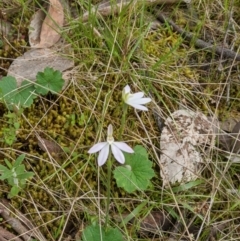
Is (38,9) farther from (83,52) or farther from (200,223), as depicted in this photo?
(200,223)

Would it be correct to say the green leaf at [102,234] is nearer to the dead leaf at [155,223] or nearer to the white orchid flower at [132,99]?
the dead leaf at [155,223]

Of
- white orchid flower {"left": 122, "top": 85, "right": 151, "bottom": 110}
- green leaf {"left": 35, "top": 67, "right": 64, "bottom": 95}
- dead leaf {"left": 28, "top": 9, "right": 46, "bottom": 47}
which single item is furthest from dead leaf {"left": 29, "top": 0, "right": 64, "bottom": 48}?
white orchid flower {"left": 122, "top": 85, "right": 151, "bottom": 110}

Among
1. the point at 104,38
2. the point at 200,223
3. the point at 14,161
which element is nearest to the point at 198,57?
the point at 104,38

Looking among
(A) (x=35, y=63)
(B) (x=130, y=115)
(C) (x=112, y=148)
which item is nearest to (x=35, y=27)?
(A) (x=35, y=63)

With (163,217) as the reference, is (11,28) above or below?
above

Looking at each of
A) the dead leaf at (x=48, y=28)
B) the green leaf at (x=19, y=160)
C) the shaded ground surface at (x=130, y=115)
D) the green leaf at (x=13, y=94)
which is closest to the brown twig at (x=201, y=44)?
the shaded ground surface at (x=130, y=115)

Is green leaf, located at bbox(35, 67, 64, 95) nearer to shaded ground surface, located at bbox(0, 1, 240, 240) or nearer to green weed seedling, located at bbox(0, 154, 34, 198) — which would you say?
shaded ground surface, located at bbox(0, 1, 240, 240)
